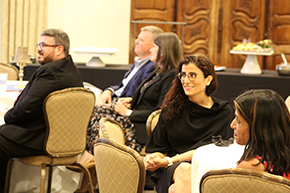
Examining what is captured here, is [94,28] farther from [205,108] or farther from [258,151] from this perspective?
[258,151]

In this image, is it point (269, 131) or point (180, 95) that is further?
point (180, 95)

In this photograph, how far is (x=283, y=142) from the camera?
1.65 metres

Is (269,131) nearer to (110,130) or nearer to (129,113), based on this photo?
(110,130)

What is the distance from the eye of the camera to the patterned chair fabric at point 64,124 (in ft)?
9.75

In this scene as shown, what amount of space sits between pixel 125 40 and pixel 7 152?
5.06 metres

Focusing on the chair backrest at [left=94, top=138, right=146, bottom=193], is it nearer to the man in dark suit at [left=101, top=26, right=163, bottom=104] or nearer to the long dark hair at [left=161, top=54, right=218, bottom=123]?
the long dark hair at [left=161, top=54, right=218, bottom=123]

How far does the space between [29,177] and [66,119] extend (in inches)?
32.2

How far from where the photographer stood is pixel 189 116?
8.87ft

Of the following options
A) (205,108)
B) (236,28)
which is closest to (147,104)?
(205,108)

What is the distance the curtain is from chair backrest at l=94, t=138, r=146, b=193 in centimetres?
559

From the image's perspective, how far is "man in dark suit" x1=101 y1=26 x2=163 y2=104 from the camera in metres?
4.21

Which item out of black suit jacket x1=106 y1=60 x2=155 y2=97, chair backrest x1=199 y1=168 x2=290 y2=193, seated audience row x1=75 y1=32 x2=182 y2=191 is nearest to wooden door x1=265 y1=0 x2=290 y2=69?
black suit jacket x1=106 y1=60 x2=155 y2=97

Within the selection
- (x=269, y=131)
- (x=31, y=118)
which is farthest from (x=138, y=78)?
(x=269, y=131)

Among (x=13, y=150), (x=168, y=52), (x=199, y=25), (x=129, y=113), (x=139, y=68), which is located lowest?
(x=13, y=150)
